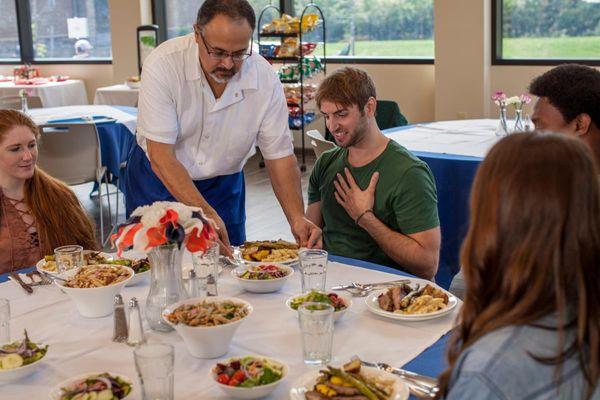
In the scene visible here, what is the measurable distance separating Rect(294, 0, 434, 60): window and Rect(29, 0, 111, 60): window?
3059 millimetres

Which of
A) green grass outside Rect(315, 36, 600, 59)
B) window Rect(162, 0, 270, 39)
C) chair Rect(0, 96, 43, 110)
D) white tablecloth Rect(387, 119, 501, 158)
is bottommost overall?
white tablecloth Rect(387, 119, 501, 158)

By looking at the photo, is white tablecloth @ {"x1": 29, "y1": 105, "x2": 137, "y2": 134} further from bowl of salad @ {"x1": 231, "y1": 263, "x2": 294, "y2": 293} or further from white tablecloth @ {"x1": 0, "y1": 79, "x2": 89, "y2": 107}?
bowl of salad @ {"x1": 231, "y1": 263, "x2": 294, "y2": 293}

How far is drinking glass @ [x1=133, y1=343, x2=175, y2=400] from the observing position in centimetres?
143

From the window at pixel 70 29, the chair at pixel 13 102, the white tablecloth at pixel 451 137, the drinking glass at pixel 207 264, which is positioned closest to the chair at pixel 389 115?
the white tablecloth at pixel 451 137

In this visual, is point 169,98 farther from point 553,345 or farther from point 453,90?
point 453,90

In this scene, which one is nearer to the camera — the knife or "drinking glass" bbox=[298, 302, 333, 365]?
"drinking glass" bbox=[298, 302, 333, 365]

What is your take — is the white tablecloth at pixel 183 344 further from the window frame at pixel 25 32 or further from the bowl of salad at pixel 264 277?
the window frame at pixel 25 32

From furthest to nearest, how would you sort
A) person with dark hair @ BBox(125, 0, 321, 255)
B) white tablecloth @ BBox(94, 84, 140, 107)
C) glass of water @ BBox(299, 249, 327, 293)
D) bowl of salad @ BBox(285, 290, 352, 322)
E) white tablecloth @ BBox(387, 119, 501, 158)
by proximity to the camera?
white tablecloth @ BBox(94, 84, 140, 107) < white tablecloth @ BBox(387, 119, 501, 158) < person with dark hair @ BBox(125, 0, 321, 255) < glass of water @ BBox(299, 249, 327, 293) < bowl of salad @ BBox(285, 290, 352, 322)

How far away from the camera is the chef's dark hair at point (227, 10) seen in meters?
2.54

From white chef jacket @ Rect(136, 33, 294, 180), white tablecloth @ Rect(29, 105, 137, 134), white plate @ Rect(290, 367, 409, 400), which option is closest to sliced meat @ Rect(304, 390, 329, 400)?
white plate @ Rect(290, 367, 409, 400)

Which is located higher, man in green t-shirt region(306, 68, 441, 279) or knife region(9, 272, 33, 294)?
man in green t-shirt region(306, 68, 441, 279)

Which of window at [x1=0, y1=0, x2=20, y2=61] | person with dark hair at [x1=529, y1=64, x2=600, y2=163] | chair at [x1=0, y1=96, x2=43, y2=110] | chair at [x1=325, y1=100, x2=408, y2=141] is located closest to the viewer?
person with dark hair at [x1=529, y1=64, x2=600, y2=163]

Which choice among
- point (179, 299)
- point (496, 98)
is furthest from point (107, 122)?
point (179, 299)

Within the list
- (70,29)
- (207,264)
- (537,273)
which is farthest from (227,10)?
(70,29)
